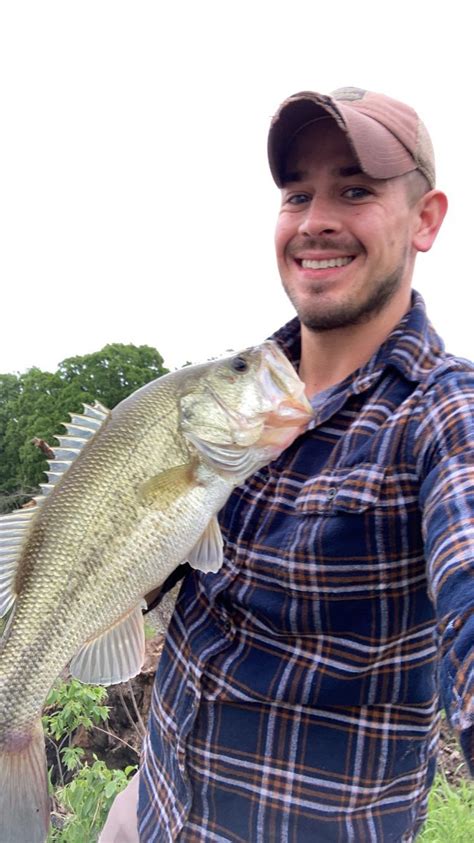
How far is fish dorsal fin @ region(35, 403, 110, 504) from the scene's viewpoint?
1.95 meters

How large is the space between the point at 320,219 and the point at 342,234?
87 mm

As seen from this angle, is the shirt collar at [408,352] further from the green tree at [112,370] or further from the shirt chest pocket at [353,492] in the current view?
the green tree at [112,370]

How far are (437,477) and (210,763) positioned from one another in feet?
3.36

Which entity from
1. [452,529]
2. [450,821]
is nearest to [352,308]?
[452,529]

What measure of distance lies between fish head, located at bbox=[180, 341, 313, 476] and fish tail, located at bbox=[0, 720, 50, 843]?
904mm

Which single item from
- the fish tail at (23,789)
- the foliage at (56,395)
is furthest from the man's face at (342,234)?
the foliage at (56,395)

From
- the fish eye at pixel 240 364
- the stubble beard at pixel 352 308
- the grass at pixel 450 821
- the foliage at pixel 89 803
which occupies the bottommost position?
the grass at pixel 450 821

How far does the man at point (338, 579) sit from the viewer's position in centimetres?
162

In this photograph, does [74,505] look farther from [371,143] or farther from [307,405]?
[371,143]

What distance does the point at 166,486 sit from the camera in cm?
185

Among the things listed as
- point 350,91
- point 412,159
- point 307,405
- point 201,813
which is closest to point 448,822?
point 201,813

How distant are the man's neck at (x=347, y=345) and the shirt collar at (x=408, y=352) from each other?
0.12 metres

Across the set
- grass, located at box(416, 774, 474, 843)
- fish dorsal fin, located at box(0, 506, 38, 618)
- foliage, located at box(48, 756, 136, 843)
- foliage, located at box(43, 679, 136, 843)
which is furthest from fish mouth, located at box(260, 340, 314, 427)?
foliage, located at box(48, 756, 136, 843)

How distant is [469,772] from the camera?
1073 mm
